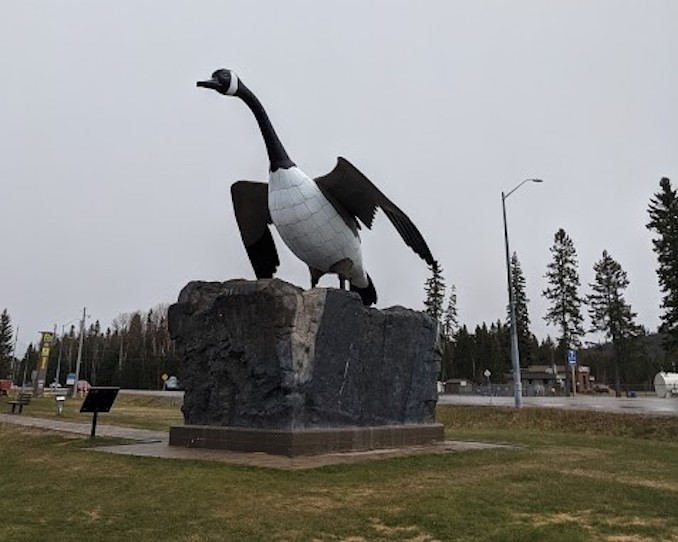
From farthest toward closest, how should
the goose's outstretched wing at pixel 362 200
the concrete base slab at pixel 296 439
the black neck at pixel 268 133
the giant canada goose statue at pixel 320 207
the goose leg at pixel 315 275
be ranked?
the goose leg at pixel 315 275
the black neck at pixel 268 133
the giant canada goose statue at pixel 320 207
the goose's outstretched wing at pixel 362 200
the concrete base slab at pixel 296 439

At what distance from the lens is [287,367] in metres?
10.0

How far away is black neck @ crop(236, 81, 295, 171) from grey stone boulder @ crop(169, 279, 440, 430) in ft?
8.18

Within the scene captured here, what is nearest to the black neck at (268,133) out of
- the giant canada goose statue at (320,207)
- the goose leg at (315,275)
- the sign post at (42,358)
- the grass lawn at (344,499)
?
the giant canada goose statue at (320,207)

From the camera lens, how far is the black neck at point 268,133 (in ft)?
39.4

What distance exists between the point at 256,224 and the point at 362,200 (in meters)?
2.51

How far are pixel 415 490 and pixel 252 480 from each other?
1879 mm

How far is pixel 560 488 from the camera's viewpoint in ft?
24.8

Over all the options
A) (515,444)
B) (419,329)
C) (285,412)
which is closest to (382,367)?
(419,329)

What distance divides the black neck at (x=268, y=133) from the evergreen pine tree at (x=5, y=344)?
77927 millimetres

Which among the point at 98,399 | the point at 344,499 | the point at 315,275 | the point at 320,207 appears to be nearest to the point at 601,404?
the point at 315,275

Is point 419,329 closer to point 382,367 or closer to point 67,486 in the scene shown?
point 382,367

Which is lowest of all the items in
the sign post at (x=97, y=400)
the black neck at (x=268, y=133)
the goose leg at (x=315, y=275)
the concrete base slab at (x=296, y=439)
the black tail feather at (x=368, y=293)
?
the concrete base slab at (x=296, y=439)

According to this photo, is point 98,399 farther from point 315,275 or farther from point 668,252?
point 668,252

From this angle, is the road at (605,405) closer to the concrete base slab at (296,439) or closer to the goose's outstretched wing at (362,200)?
the concrete base slab at (296,439)
